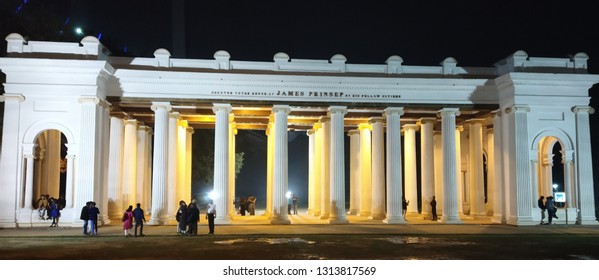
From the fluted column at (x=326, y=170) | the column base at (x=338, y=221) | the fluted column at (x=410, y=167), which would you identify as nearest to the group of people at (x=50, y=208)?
the column base at (x=338, y=221)

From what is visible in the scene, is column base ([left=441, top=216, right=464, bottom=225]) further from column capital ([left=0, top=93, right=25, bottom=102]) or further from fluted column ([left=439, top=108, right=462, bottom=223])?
column capital ([left=0, top=93, right=25, bottom=102])

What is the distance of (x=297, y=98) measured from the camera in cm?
3322

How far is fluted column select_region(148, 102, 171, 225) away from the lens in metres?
32.2

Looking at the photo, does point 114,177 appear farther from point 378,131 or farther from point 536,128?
point 536,128

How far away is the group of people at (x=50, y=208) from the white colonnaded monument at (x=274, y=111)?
0.42 meters

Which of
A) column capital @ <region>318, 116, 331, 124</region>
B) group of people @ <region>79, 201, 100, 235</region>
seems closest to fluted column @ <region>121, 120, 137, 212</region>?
group of people @ <region>79, 201, 100, 235</region>

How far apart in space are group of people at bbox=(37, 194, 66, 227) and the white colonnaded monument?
1.36 ft

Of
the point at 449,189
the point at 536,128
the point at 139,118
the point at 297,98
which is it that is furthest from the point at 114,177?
the point at 536,128

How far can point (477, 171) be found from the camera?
3834cm

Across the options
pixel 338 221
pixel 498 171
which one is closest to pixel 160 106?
pixel 338 221

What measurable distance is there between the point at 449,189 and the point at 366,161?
25.8 ft

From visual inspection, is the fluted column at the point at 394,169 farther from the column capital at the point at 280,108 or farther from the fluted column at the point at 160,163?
the fluted column at the point at 160,163

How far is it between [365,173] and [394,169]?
666 cm

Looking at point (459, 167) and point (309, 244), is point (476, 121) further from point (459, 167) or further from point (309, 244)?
point (309, 244)
